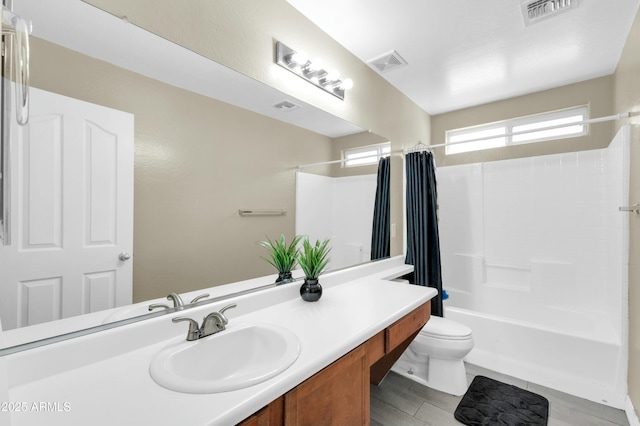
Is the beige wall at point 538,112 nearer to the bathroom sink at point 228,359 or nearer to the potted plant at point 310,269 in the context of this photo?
the potted plant at point 310,269

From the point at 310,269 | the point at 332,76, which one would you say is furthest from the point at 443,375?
the point at 332,76

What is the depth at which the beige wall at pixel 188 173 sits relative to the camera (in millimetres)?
910

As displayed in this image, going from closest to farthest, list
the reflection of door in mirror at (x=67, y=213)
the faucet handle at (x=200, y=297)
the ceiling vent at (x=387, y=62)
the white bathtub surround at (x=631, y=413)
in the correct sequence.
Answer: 1. the reflection of door in mirror at (x=67, y=213)
2. the faucet handle at (x=200, y=297)
3. the white bathtub surround at (x=631, y=413)
4. the ceiling vent at (x=387, y=62)

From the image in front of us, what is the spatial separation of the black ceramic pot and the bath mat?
3.88 feet

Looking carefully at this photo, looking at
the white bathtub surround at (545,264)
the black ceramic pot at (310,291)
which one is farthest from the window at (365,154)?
the white bathtub surround at (545,264)

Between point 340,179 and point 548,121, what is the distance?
231cm

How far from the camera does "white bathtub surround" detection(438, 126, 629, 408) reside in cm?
195

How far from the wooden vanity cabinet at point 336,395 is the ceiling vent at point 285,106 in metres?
1.22

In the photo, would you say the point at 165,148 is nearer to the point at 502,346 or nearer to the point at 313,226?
the point at 313,226

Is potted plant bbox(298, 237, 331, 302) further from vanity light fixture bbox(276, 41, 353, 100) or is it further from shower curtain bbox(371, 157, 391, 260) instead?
vanity light fixture bbox(276, 41, 353, 100)

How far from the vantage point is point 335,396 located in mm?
999

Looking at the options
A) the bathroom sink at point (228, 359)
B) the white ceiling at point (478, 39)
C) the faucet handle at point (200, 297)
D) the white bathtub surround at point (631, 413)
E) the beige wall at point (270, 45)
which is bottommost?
the white bathtub surround at point (631, 413)

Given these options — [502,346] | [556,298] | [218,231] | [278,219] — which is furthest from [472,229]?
[218,231]

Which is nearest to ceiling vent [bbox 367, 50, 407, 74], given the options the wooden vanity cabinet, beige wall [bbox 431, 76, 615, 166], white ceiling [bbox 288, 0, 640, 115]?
white ceiling [bbox 288, 0, 640, 115]
